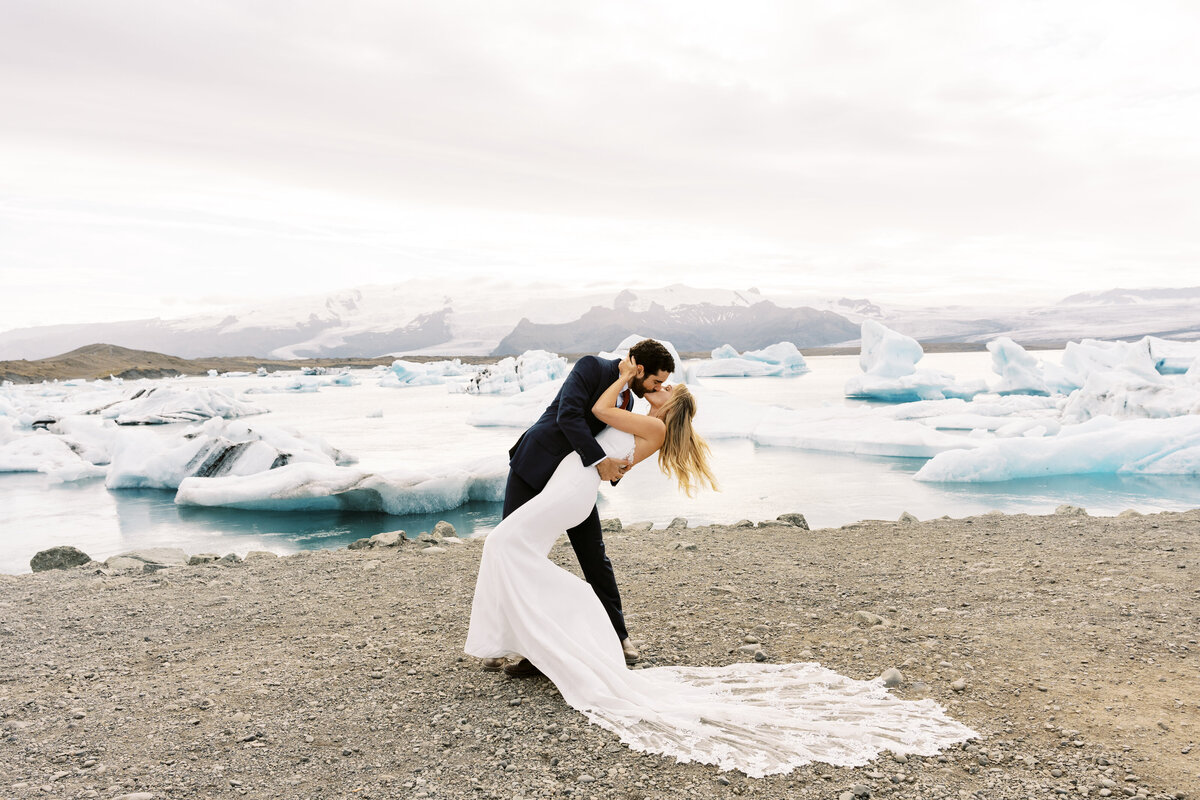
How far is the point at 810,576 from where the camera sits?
5.97 metres

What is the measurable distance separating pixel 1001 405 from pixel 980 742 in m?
24.2

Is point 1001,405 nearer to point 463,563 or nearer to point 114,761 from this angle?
point 463,563

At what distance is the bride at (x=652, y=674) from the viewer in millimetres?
3223

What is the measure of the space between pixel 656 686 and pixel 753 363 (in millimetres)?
52603

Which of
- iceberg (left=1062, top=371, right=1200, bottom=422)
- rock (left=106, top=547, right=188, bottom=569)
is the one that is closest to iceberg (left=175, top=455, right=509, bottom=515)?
rock (left=106, top=547, right=188, bottom=569)

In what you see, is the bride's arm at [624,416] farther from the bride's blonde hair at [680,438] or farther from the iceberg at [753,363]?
the iceberg at [753,363]

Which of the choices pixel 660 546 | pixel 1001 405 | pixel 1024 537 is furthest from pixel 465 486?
pixel 1001 405

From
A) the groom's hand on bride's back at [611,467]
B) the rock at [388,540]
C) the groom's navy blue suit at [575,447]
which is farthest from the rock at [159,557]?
Answer: the groom's hand on bride's back at [611,467]

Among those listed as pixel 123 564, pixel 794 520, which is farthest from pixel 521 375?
pixel 123 564

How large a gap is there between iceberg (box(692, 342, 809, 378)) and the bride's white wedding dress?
50.7m

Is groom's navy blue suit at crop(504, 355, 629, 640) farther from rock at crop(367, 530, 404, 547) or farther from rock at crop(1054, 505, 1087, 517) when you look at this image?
rock at crop(1054, 505, 1087, 517)

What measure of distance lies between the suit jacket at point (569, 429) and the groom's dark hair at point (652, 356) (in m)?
0.23

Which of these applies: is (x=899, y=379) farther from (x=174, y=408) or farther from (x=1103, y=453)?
(x=174, y=408)

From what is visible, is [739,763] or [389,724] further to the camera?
[389,724]
